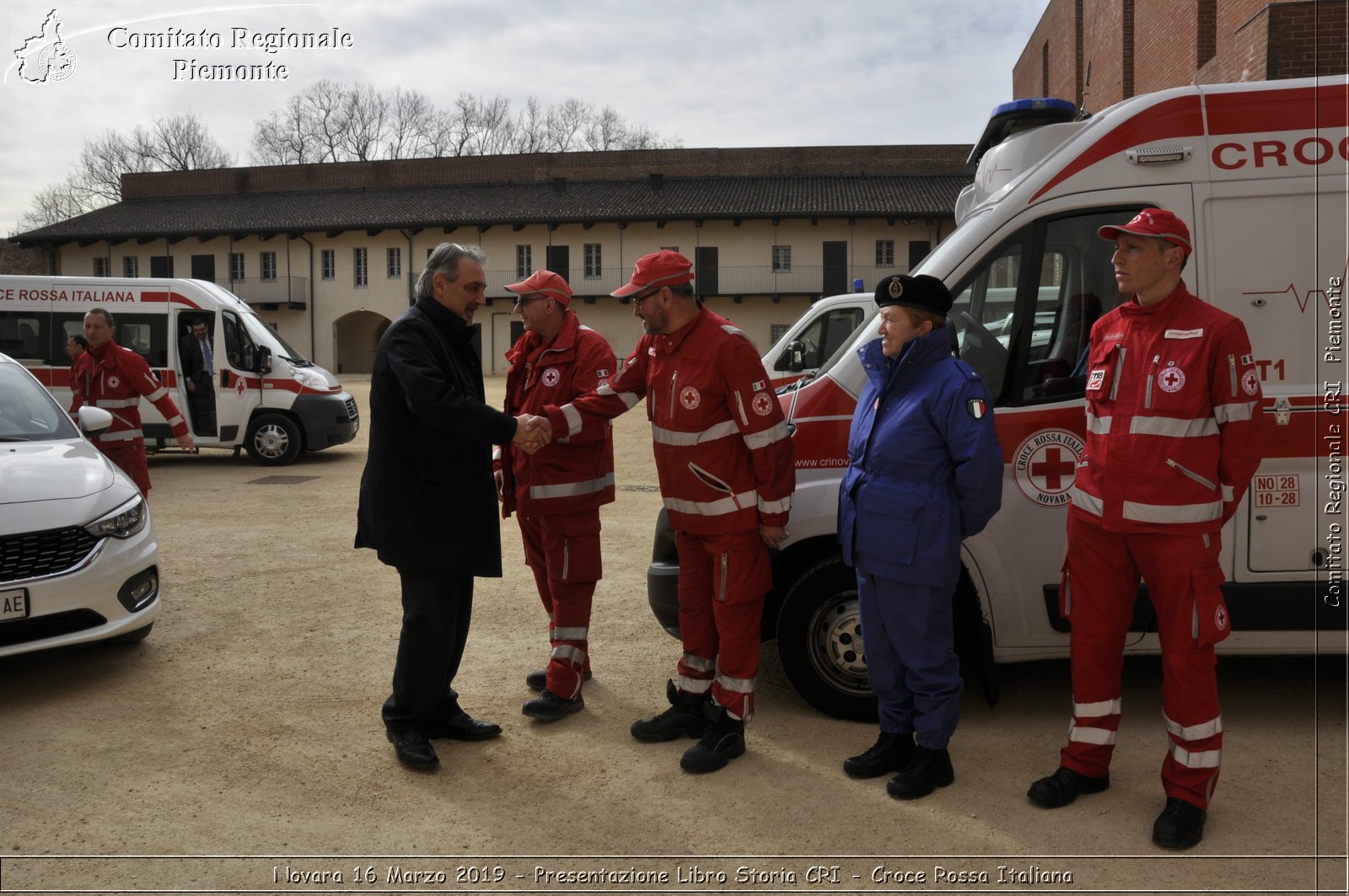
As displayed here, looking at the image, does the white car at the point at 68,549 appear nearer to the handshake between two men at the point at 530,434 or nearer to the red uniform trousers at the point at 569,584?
the red uniform trousers at the point at 569,584

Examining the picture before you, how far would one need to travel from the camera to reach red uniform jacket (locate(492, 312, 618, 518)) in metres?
5.08

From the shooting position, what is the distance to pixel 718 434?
4.49 meters

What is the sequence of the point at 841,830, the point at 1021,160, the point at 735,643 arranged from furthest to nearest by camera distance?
the point at 1021,160 → the point at 735,643 → the point at 841,830

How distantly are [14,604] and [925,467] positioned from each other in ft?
13.9

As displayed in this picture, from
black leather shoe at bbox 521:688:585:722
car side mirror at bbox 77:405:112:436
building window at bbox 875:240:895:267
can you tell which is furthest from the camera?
building window at bbox 875:240:895:267

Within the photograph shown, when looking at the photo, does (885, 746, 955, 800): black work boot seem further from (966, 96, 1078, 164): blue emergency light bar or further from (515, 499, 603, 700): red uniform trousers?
(966, 96, 1078, 164): blue emergency light bar

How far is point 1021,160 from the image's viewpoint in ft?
16.2

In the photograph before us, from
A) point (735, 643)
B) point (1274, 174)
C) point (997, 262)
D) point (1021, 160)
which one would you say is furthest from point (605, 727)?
point (1274, 174)

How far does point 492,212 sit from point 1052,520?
4662cm

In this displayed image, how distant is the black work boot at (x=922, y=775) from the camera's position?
13.5ft

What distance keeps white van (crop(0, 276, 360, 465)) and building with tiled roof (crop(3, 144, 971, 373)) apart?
28.9 meters

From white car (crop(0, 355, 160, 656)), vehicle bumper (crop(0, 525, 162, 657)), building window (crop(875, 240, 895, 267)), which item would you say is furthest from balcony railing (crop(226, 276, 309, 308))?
vehicle bumper (crop(0, 525, 162, 657))

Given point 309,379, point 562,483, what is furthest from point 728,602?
point 309,379

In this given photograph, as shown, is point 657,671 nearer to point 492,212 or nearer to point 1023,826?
point 1023,826
